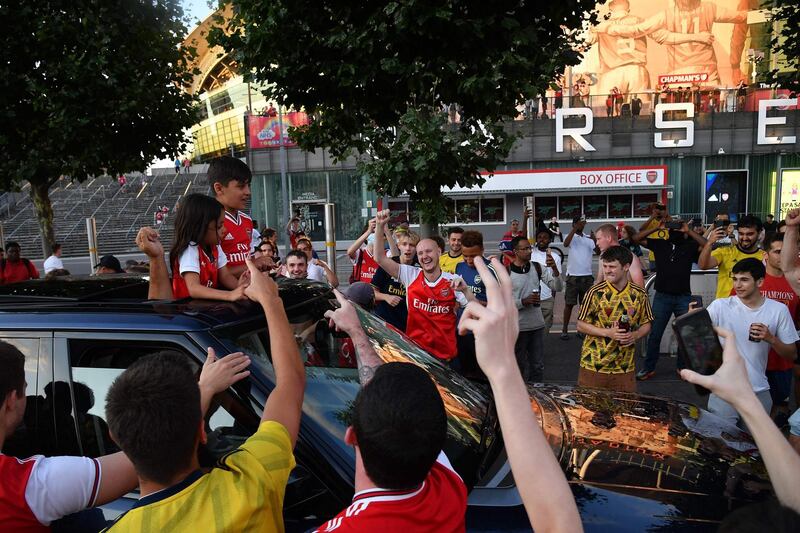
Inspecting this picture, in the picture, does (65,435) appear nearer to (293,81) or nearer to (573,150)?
(293,81)

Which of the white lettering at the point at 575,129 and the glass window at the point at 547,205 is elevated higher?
the white lettering at the point at 575,129

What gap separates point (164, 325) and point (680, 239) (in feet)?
21.6

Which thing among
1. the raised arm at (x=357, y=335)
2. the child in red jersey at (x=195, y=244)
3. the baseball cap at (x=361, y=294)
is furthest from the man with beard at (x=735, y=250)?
the child in red jersey at (x=195, y=244)

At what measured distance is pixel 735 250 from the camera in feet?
21.0

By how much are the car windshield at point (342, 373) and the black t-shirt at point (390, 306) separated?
7.31 feet

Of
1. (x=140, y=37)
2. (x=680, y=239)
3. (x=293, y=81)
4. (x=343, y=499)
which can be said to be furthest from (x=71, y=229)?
(x=343, y=499)

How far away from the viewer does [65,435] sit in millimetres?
2225

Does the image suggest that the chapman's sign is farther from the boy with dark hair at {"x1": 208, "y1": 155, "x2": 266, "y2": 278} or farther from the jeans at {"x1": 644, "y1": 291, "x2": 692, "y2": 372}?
the boy with dark hair at {"x1": 208, "y1": 155, "x2": 266, "y2": 278}

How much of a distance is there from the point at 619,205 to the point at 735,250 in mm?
26326

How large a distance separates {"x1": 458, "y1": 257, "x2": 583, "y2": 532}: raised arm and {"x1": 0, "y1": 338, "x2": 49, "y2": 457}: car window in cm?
180

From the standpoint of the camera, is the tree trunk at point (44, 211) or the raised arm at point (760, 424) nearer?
the raised arm at point (760, 424)

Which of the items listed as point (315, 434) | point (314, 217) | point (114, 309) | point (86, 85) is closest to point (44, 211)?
point (86, 85)

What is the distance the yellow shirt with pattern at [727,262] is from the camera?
6266mm

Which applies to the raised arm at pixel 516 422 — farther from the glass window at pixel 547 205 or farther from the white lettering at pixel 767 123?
the white lettering at pixel 767 123
